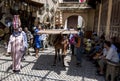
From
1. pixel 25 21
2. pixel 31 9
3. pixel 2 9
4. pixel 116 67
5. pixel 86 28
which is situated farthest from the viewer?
pixel 86 28

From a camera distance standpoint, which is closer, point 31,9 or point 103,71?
point 103,71

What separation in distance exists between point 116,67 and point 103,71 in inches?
47.3

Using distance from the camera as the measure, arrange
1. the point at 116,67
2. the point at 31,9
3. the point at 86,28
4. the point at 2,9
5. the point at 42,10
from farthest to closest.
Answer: the point at 86,28, the point at 42,10, the point at 31,9, the point at 2,9, the point at 116,67

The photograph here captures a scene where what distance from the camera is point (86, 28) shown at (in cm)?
2339

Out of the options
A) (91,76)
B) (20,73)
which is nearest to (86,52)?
(91,76)

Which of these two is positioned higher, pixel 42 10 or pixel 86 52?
pixel 42 10

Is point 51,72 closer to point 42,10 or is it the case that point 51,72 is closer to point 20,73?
point 20,73

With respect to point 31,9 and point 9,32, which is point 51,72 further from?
point 31,9

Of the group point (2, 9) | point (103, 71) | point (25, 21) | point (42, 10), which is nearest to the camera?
point (103, 71)

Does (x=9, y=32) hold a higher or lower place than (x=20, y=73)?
higher

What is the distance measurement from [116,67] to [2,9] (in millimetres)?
6855

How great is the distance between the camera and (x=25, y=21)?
13547 millimetres

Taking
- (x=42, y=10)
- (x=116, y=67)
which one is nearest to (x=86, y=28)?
(x=42, y=10)

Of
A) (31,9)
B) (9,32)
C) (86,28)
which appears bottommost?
(86,28)
